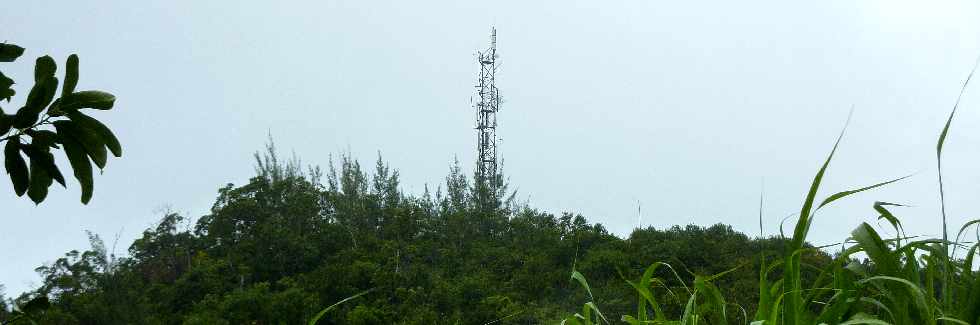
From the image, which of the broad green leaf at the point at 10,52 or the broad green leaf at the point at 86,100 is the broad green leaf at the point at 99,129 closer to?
the broad green leaf at the point at 86,100

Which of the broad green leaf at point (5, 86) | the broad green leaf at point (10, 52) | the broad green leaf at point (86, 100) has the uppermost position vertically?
the broad green leaf at point (10, 52)

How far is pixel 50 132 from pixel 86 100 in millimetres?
75

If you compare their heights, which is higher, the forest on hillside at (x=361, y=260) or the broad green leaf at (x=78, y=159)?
the forest on hillside at (x=361, y=260)

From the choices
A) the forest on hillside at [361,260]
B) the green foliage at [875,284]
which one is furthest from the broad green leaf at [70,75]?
the forest on hillside at [361,260]

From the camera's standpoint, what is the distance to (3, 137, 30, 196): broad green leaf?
1.29 meters

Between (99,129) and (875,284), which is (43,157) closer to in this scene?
(99,129)

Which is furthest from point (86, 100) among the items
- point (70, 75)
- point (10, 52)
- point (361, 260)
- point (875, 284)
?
point (361, 260)

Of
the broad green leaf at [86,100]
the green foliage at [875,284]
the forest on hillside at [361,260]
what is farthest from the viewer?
the forest on hillside at [361,260]

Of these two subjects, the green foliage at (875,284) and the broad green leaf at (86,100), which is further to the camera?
the broad green leaf at (86,100)

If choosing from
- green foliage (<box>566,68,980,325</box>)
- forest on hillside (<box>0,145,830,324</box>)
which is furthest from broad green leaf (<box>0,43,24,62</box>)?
forest on hillside (<box>0,145,830,324</box>)

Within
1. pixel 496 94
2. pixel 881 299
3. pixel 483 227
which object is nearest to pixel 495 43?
pixel 496 94

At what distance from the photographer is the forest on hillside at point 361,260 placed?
8914mm

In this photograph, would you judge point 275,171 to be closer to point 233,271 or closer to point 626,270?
point 233,271

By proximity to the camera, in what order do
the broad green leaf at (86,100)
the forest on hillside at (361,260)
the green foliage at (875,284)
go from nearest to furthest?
the green foliage at (875,284)
the broad green leaf at (86,100)
the forest on hillside at (361,260)
